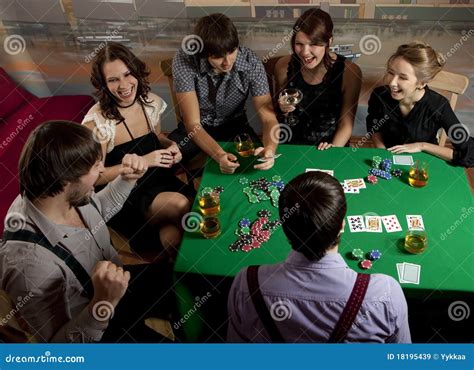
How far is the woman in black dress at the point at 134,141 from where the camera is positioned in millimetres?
2580

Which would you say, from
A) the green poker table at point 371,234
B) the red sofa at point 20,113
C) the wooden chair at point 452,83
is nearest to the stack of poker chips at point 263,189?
the green poker table at point 371,234

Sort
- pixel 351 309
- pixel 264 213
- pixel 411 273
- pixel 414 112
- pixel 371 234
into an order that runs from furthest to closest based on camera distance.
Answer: pixel 414 112 → pixel 264 213 → pixel 371 234 → pixel 411 273 → pixel 351 309

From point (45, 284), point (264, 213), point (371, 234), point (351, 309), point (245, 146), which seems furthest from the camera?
point (245, 146)

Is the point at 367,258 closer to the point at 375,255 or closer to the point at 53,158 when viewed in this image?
the point at 375,255

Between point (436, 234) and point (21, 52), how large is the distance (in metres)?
3.72

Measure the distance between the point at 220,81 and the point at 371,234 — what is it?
4.92 ft

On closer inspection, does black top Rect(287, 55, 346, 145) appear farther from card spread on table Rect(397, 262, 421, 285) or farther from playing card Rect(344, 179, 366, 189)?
card spread on table Rect(397, 262, 421, 285)

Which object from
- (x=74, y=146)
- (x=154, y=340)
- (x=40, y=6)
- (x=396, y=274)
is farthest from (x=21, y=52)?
(x=396, y=274)

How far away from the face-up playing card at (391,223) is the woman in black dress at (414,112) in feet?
1.71

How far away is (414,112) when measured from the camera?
8.87 feet

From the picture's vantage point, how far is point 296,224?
154 centimetres

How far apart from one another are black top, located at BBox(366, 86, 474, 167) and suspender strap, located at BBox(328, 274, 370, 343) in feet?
4.51

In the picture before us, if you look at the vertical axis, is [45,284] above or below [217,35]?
below

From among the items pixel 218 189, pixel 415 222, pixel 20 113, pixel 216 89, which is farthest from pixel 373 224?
pixel 20 113
